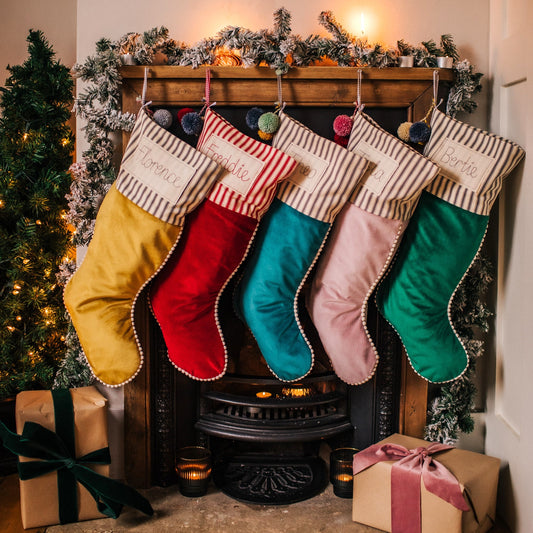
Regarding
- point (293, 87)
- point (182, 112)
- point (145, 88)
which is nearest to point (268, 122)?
point (293, 87)

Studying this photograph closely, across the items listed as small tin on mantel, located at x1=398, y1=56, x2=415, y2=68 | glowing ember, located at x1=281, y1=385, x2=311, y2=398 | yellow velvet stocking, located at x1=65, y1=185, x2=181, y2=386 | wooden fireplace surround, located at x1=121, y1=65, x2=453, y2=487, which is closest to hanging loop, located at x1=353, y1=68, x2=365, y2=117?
wooden fireplace surround, located at x1=121, y1=65, x2=453, y2=487

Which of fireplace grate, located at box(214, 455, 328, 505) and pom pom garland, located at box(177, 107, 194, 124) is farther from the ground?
pom pom garland, located at box(177, 107, 194, 124)

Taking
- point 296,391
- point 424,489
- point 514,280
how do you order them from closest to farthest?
point 424,489 → point 514,280 → point 296,391

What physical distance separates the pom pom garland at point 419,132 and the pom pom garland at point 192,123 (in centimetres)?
65

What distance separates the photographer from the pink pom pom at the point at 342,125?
1784 mm

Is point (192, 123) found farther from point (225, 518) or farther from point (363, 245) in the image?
point (225, 518)

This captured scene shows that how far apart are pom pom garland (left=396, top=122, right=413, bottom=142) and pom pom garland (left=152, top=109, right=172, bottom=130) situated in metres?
0.72

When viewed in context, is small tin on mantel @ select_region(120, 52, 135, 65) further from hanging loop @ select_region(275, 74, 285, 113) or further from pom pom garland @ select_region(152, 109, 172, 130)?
hanging loop @ select_region(275, 74, 285, 113)

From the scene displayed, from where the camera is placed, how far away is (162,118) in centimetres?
178

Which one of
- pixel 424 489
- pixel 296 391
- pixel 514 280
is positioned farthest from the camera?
pixel 296 391

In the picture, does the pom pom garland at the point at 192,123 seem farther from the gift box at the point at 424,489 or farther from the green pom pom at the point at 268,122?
the gift box at the point at 424,489

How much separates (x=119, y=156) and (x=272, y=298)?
0.69 meters

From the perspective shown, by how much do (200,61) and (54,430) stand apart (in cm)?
122

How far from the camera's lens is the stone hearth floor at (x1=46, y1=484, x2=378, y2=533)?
68.2 inches
